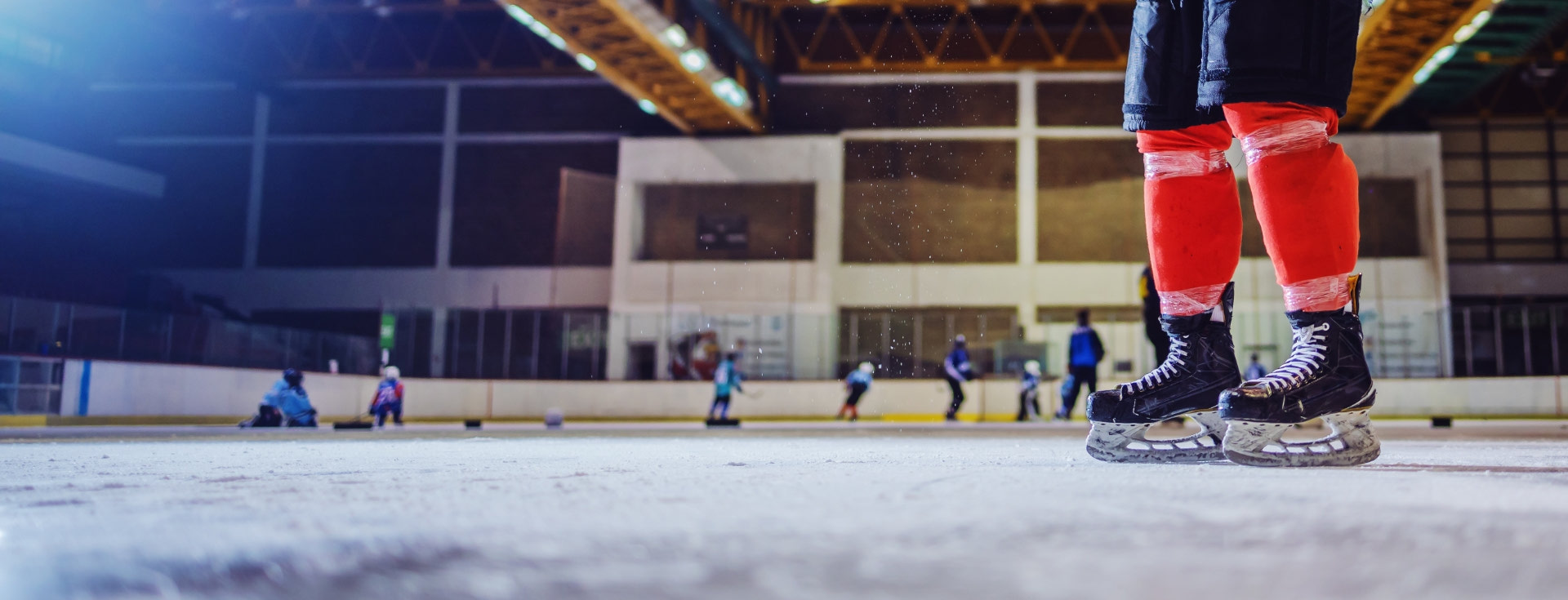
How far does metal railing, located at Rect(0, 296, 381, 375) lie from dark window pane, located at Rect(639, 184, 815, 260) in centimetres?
664

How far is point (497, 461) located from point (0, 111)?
24.2 meters

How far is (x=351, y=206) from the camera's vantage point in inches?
899

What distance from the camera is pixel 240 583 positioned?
0.56 m

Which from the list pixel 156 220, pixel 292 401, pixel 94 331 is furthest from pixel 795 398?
pixel 156 220

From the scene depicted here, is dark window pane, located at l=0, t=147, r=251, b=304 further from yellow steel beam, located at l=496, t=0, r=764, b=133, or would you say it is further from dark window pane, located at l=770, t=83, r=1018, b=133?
dark window pane, located at l=770, t=83, r=1018, b=133

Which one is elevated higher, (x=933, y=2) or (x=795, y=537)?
(x=933, y=2)

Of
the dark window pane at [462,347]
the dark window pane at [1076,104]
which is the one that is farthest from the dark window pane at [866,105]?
the dark window pane at [462,347]

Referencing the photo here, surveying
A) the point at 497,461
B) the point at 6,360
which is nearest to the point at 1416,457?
the point at 497,461

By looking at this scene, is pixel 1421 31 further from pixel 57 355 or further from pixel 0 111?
pixel 0 111

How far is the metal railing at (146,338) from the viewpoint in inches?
511

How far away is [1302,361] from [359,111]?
24.0 meters

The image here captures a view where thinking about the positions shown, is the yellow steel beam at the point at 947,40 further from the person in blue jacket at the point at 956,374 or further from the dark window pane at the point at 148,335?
the dark window pane at the point at 148,335

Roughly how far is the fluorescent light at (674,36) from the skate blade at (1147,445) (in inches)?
524

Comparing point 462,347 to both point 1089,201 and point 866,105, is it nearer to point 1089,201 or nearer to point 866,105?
point 866,105
